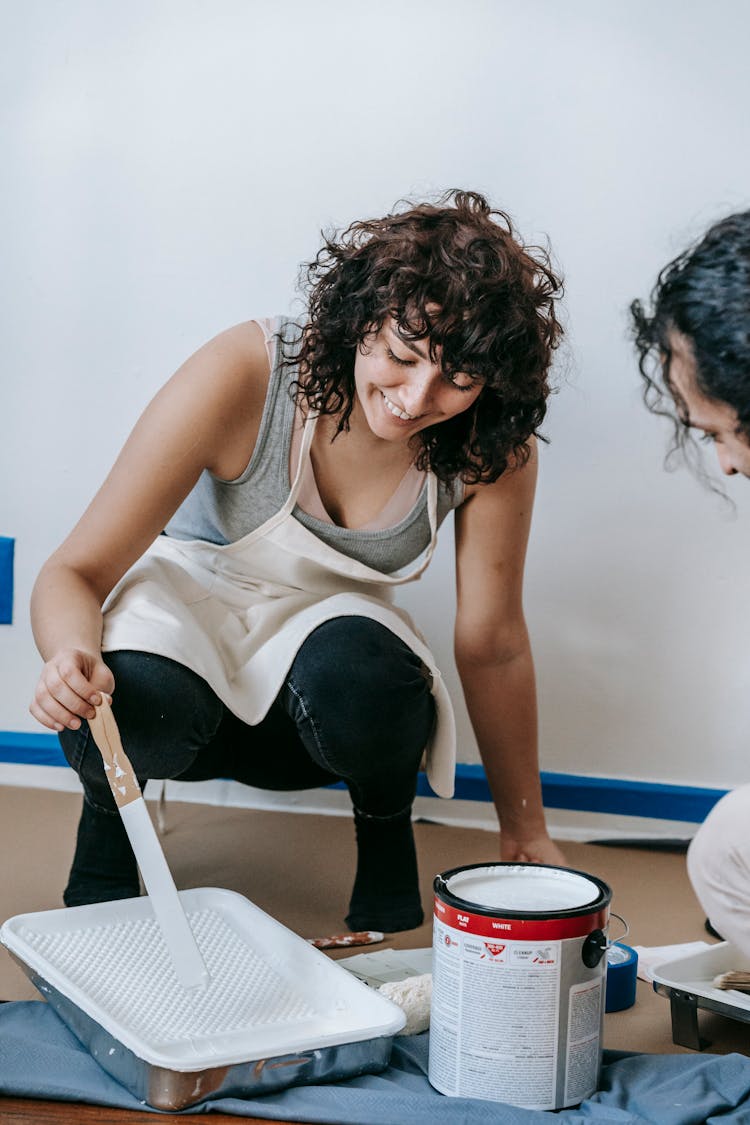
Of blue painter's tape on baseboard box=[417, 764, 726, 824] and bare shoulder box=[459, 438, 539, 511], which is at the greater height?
bare shoulder box=[459, 438, 539, 511]

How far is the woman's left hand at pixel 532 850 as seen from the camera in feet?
4.68

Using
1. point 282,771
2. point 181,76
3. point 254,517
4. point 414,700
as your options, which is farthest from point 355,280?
point 181,76

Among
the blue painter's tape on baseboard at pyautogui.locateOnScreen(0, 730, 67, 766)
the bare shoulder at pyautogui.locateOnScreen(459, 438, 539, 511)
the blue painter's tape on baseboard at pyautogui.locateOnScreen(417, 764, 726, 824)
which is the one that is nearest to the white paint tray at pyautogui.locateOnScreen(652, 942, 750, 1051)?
the bare shoulder at pyautogui.locateOnScreen(459, 438, 539, 511)

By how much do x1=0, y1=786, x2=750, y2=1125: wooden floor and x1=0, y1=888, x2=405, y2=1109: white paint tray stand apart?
0.10 m

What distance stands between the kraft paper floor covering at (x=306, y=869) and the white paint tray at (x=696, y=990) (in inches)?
0.9

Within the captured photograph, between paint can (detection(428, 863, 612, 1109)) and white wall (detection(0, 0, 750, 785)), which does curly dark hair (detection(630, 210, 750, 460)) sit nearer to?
paint can (detection(428, 863, 612, 1109))

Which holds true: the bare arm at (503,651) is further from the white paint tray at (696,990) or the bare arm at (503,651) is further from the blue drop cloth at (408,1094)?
the blue drop cloth at (408,1094)

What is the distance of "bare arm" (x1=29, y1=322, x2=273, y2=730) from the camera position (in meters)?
1.17

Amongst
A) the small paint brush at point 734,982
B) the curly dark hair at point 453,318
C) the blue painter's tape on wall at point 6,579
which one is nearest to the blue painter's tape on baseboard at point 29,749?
the blue painter's tape on wall at point 6,579

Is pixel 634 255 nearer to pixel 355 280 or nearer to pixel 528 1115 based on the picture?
pixel 355 280

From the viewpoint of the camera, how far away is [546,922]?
863mm

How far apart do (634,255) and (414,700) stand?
760 mm

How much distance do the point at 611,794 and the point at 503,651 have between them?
0.47 m

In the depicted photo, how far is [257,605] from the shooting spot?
1352 mm
